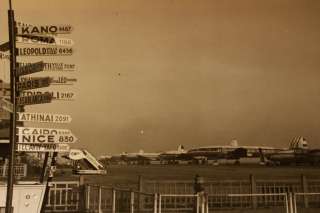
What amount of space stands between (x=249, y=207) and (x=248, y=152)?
8048cm

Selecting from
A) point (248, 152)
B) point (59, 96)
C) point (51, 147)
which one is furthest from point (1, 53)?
point (248, 152)

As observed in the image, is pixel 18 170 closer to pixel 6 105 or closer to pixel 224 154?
pixel 6 105

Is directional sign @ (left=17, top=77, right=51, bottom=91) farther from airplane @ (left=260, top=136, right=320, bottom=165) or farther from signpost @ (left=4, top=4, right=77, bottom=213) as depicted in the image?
airplane @ (left=260, top=136, right=320, bottom=165)

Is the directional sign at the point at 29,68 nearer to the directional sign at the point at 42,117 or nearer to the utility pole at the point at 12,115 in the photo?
the utility pole at the point at 12,115

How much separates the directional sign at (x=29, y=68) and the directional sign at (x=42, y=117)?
457 millimetres

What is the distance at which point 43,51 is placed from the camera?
17.6 feet

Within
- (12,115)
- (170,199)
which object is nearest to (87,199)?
(170,199)

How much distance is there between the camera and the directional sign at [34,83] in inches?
200

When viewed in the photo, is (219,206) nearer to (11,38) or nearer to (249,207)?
(249,207)

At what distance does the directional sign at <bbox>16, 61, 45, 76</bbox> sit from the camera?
505 centimetres

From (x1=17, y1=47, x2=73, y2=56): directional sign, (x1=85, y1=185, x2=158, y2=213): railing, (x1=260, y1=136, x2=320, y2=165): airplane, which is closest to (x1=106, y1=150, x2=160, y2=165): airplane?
(x1=260, y1=136, x2=320, y2=165): airplane

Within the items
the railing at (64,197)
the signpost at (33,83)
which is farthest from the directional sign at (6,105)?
the railing at (64,197)

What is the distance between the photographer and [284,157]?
71.1 metres

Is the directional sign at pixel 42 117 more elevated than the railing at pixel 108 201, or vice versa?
the directional sign at pixel 42 117
